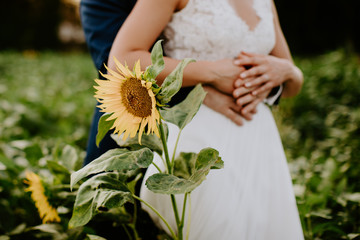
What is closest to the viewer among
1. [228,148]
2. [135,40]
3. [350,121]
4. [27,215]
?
[135,40]

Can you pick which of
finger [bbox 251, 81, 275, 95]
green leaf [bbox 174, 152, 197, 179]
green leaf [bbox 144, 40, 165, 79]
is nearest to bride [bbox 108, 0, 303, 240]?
finger [bbox 251, 81, 275, 95]

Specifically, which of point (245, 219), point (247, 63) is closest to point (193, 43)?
point (247, 63)

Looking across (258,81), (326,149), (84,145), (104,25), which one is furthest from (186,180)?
(326,149)

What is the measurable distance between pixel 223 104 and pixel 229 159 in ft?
0.73

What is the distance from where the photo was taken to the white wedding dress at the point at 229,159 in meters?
1.08

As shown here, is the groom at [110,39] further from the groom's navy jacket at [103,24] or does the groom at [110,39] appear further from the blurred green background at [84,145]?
the blurred green background at [84,145]

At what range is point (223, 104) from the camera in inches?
47.9

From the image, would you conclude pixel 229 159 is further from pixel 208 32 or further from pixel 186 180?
pixel 208 32

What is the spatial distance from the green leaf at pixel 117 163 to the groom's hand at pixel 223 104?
44 cm

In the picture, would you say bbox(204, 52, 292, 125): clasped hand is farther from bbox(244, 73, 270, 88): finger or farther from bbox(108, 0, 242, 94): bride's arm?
bbox(108, 0, 242, 94): bride's arm

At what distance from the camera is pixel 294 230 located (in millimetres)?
1130

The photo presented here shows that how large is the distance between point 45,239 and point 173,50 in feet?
3.10

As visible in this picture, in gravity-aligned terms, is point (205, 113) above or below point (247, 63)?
below

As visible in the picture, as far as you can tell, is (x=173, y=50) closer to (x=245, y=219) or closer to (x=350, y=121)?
(x=245, y=219)
